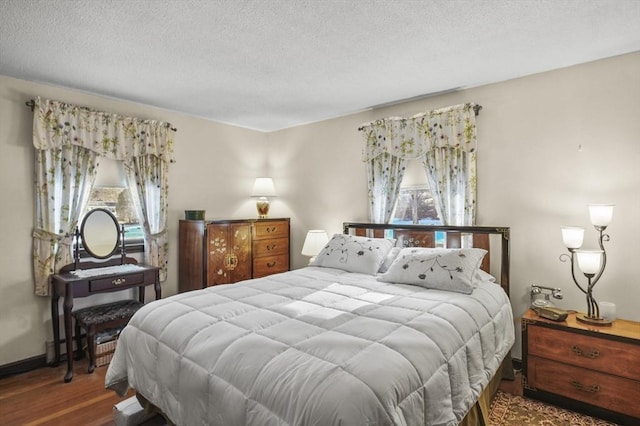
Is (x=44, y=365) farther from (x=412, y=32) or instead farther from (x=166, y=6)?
(x=412, y=32)

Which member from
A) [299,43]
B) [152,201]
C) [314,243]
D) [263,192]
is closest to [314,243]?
[314,243]

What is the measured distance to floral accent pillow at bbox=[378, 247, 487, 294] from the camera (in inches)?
95.3

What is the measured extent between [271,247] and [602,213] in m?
3.30

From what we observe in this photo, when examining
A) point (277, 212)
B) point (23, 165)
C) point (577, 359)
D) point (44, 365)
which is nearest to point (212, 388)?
point (577, 359)

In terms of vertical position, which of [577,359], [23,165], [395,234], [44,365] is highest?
[23,165]

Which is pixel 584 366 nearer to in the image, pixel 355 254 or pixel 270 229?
pixel 355 254

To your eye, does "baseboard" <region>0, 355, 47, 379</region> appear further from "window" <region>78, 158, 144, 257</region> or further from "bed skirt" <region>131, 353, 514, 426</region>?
"bed skirt" <region>131, 353, 514, 426</region>

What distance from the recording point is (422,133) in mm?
3400

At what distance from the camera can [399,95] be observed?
338 centimetres

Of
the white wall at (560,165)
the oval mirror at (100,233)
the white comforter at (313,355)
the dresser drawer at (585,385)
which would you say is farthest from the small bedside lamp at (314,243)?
the dresser drawer at (585,385)

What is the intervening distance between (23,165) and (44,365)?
178cm

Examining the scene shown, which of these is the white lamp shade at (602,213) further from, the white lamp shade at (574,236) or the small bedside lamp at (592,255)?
the white lamp shade at (574,236)

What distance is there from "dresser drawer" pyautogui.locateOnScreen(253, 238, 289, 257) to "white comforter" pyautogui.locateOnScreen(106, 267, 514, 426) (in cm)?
177

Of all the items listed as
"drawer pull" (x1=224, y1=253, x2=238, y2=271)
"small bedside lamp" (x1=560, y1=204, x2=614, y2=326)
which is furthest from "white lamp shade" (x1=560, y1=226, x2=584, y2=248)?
"drawer pull" (x1=224, y1=253, x2=238, y2=271)
